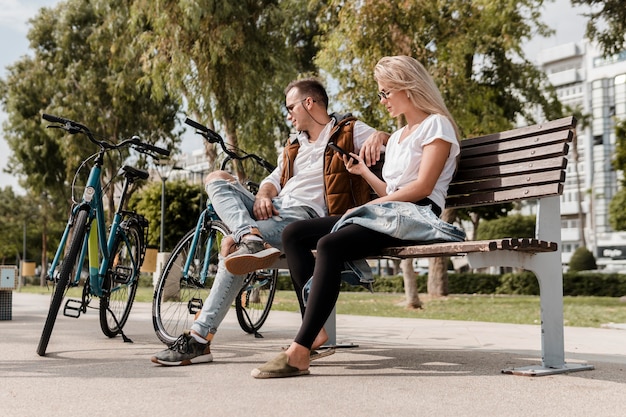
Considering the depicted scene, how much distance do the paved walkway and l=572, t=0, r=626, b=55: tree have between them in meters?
12.3

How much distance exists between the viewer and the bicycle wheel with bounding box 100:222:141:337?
5660mm

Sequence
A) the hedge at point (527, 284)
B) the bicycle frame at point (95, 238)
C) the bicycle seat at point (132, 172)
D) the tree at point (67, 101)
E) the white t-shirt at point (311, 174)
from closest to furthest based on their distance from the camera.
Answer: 1. the white t-shirt at point (311, 174)
2. the bicycle frame at point (95, 238)
3. the bicycle seat at point (132, 172)
4. the tree at point (67, 101)
5. the hedge at point (527, 284)

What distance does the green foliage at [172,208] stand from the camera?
147ft

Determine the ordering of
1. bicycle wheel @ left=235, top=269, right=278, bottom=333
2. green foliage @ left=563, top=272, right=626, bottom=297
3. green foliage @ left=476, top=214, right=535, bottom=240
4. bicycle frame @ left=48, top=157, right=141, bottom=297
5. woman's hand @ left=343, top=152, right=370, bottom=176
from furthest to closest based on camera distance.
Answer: green foliage @ left=476, top=214, right=535, bottom=240 < green foliage @ left=563, top=272, right=626, bottom=297 < bicycle wheel @ left=235, top=269, right=278, bottom=333 < bicycle frame @ left=48, top=157, right=141, bottom=297 < woman's hand @ left=343, top=152, right=370, bottom=176

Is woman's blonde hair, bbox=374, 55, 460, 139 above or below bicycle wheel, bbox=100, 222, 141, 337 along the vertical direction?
above

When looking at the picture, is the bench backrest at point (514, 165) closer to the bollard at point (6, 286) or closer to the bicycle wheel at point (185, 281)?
the bicycle wheel at point (185, 281)

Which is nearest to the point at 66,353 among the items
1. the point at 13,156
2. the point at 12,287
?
the point at 12,287

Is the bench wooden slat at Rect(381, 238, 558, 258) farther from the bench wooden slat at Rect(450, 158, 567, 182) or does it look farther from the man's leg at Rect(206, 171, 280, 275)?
the man's leg at Rect(206, 171, 280, 275)

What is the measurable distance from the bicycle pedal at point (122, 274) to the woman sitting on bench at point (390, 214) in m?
1.97

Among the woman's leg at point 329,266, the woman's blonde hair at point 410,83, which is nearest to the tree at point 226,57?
the woman's blonde hair at point 410,83

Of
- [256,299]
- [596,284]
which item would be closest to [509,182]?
[256,299]

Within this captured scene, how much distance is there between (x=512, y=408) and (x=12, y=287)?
6.83 metres

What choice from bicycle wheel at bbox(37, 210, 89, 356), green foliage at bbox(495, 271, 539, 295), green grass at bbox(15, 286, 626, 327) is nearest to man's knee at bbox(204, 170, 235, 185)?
bicycle wheel at bbox(37, 210, 89, 356)

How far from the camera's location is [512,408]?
3.06 m
